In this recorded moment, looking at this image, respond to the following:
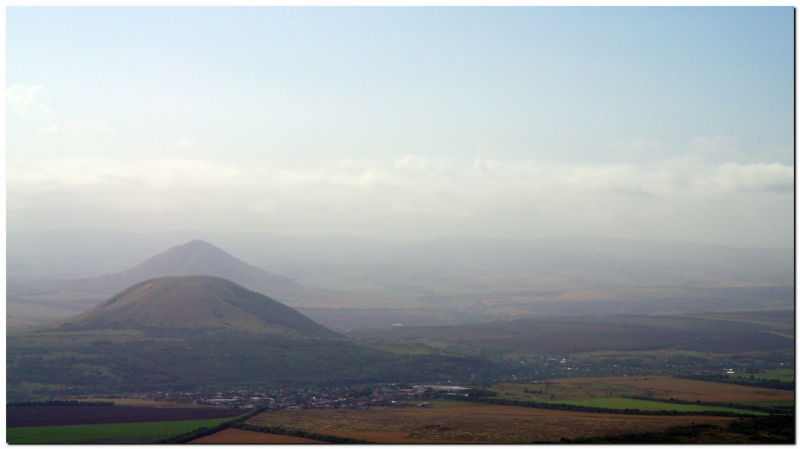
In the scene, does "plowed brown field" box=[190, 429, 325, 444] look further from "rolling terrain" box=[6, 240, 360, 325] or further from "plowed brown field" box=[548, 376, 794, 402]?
"rolling terrain" box=[6, 240, 360, 325]

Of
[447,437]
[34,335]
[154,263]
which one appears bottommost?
[447,437]

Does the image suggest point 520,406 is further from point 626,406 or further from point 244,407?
point 244,407

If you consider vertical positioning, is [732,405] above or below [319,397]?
below

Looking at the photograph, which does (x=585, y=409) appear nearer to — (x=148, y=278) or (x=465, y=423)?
(x=465, y=423)

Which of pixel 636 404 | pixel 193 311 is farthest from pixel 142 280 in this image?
pixel 636 404

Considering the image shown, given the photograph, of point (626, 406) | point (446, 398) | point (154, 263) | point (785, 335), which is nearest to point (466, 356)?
point (446, 398)

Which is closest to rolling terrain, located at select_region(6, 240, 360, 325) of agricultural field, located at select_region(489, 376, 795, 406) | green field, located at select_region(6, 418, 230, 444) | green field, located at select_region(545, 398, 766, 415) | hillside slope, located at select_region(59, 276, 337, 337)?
hillside slope, located at select_region(59, 276, 337, 337)

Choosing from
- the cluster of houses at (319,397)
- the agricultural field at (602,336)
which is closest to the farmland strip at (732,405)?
the cluster of houses at (319,397)
